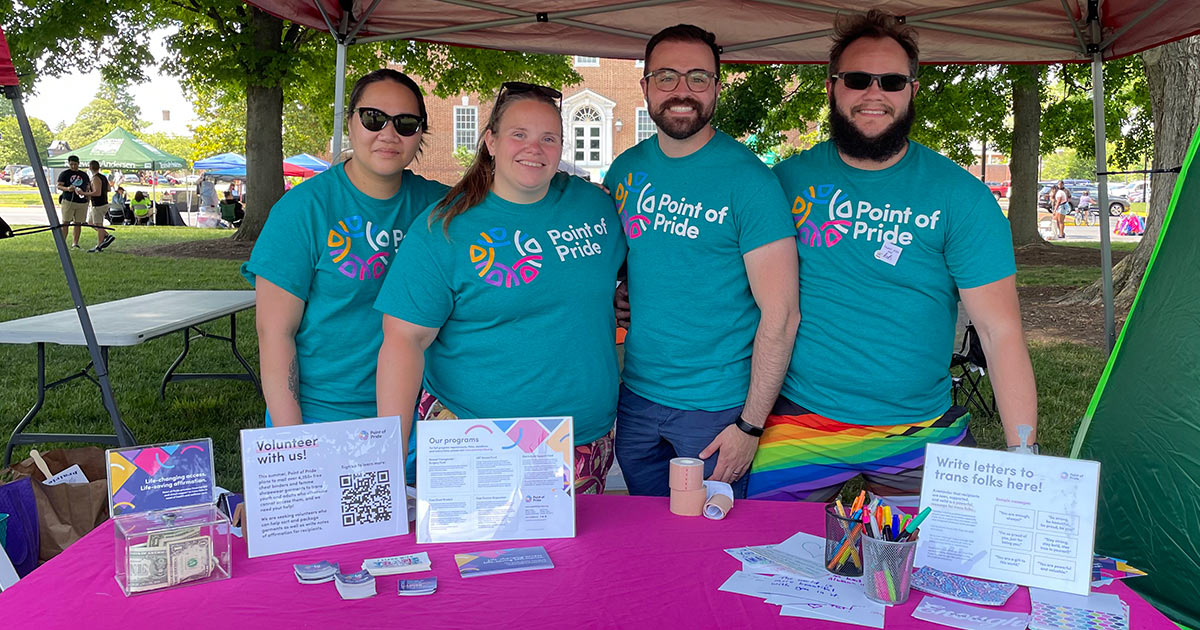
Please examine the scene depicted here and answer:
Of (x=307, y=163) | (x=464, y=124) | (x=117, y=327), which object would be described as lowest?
(x=117, y=327)

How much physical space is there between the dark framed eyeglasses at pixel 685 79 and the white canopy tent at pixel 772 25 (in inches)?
66.4

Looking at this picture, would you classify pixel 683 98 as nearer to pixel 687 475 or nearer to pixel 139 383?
pixel 687 475

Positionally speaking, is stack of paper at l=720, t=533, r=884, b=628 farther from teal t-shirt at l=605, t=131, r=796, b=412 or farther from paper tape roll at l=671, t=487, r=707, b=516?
teal t-shirt at l=605, t=131, r=796, b=412

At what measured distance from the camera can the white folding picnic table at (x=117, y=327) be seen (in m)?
4.24

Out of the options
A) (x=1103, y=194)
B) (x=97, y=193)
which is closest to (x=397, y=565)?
(x=1103, y=194)

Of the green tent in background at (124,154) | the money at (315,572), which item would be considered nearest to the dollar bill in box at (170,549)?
the money at (315,572)

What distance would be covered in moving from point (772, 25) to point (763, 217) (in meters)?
2.27

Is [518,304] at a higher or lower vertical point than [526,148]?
lower

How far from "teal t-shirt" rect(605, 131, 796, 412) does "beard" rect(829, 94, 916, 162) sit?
0.67 feet

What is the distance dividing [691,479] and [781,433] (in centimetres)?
57

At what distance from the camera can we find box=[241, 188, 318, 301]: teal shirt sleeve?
221 centimetres

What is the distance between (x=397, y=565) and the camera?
5.44ft

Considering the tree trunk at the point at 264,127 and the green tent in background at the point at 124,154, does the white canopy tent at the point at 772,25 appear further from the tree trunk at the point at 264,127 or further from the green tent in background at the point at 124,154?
the green tent in background at the point at 124,154

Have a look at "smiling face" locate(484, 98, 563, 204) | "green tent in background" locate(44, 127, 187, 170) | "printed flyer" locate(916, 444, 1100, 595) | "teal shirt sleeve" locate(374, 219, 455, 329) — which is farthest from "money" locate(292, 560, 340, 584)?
"green tent in background" locate(44, 127, 187, 170)
